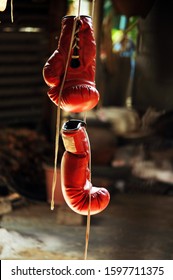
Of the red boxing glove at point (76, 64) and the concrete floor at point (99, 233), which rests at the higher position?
the red boxing glove at point (76, 64)

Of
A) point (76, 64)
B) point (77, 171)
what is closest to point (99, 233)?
point (77, 171)

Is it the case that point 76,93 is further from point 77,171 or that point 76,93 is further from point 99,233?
point 99,233

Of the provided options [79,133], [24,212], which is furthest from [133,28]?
[79,133]

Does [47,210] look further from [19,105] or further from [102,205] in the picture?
[102,205]

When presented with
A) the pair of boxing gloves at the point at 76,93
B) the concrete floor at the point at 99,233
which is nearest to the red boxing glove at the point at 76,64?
the pair of boxing gloves at the point at 76,93

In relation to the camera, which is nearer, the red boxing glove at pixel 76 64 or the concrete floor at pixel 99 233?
the red boxing glove at pixel 76 64

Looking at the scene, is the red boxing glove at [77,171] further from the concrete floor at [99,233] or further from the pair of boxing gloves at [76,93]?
the concrete floor at [99,233]
